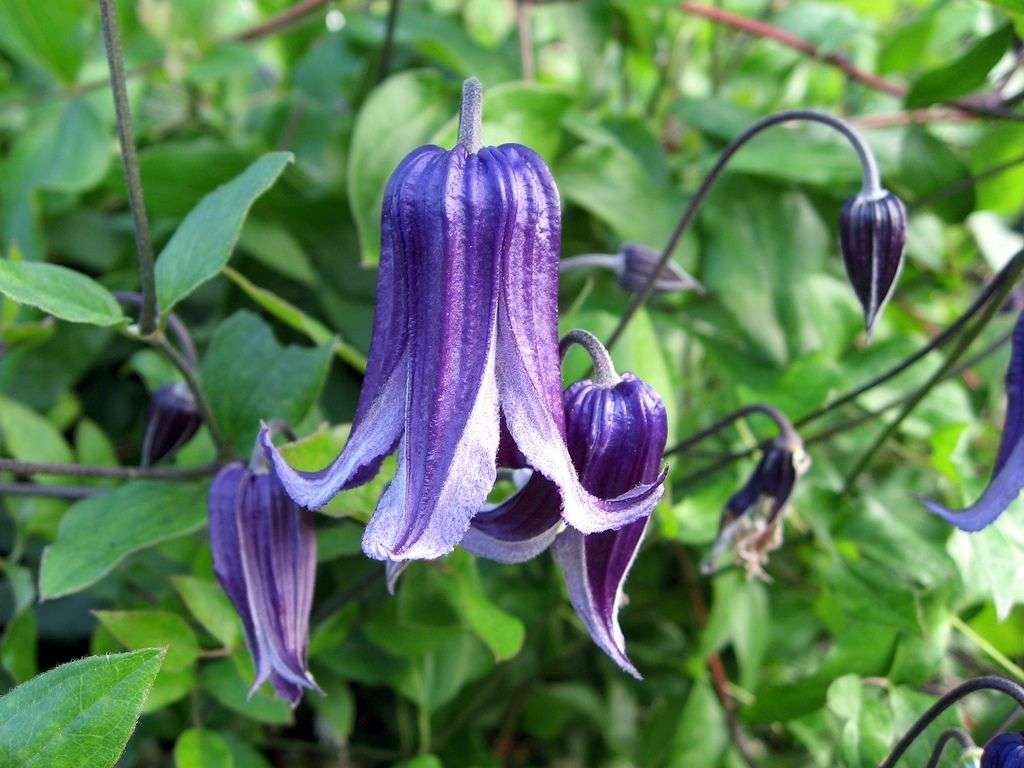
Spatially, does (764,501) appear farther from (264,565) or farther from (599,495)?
(264,565)

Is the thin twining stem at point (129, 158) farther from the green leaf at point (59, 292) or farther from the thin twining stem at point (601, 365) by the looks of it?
the thin twining stem at point (601, 365)

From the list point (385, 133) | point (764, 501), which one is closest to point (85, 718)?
point (764, 501)

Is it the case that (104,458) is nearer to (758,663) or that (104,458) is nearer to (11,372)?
(11,372)

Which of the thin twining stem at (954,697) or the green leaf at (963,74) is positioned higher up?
the green leaf at (963,74)

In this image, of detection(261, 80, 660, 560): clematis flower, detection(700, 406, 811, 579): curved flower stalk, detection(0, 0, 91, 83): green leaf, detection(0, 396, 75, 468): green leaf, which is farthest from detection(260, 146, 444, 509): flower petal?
detection(0, 0, 91, 83): green leaf

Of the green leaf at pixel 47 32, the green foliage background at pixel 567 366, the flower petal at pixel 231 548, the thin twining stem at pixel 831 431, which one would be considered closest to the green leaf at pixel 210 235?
the green foliage background at pixel 567 366

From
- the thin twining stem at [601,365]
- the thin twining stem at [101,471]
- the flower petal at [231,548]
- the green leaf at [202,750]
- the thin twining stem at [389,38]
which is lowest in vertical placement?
the green leaf at [202,750]

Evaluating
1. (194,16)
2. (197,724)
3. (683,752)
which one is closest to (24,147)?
(194,16)
